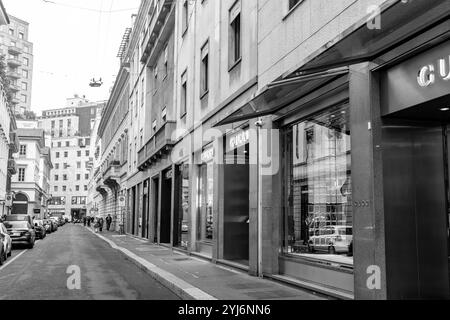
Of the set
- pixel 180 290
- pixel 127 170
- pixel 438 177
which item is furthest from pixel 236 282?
pixel 127 170

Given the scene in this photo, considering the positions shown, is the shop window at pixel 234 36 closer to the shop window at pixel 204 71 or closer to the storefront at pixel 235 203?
the storefront at pixel 235 203

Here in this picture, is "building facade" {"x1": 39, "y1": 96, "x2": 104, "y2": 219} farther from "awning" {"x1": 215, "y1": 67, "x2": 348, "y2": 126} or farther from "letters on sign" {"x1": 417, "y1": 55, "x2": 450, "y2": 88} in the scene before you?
"letters on sign" {"x1": 417, "y1": 55, "x2": 450, "y2": 88}

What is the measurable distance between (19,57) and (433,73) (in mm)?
118294

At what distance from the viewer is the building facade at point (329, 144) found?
23.5 ft

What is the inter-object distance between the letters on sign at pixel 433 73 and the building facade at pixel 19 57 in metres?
106

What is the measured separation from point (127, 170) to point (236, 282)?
32306 mm

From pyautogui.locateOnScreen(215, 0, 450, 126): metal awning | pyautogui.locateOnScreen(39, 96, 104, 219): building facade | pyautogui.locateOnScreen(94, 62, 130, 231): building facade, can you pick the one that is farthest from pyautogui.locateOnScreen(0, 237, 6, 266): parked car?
pyautogui.locateOnScreen(39, 96, 104, 219): building facade

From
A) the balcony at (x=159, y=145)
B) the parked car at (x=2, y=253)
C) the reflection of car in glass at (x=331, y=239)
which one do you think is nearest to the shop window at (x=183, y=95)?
the balcony at (x=159, y=145)

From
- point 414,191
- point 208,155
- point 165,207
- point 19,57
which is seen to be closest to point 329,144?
point 414,191

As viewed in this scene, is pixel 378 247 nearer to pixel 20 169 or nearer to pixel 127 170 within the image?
pixel 127 170

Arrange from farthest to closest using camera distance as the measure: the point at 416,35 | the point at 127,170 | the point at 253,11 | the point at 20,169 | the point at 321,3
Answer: the point at 20,169, the point at 127,170, the point at 253,11, the point at 321,3, the point at 416,35

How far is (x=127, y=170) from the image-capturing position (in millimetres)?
41844

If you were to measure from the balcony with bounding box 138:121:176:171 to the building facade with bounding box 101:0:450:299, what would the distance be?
15.1 ft

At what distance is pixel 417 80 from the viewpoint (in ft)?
23.1
